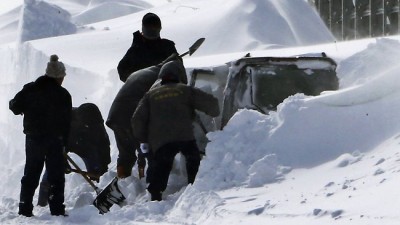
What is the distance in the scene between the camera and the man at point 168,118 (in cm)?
977

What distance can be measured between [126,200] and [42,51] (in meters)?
13.6

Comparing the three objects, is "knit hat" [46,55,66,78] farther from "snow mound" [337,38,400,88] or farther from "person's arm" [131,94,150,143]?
"snow mound" [337,38,400,88]

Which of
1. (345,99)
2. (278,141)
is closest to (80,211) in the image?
(278,141)

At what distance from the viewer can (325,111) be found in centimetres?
999

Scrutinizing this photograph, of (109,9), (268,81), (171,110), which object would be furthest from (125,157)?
(109,9)

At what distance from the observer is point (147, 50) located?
11289 mm

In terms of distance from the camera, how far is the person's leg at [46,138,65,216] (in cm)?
984

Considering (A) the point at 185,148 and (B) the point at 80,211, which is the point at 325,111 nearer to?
(A) the point at 185,148

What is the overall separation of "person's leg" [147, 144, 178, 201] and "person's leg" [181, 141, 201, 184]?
11 centimetres

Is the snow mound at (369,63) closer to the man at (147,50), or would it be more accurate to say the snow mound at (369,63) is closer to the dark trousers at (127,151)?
the man at (147,50)

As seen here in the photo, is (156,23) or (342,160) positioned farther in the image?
(156,23)

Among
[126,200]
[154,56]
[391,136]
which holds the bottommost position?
[126,200]

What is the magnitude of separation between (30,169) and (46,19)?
2254 cm

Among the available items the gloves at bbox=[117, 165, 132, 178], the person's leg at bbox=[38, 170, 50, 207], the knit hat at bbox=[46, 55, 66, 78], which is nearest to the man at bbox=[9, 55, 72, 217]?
the knit hat at bbox=[46, 55, 66, 78]
